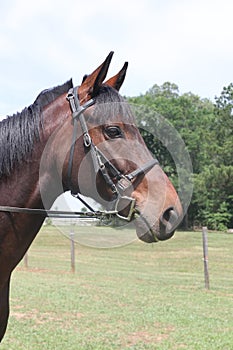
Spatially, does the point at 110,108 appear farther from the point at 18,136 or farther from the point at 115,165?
the point at 18,136

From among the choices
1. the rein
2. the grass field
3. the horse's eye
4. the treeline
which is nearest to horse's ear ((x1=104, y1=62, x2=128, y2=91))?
the rein

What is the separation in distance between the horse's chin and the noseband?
0.07 m

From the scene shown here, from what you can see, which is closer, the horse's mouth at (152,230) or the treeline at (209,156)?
the horse's mouth at (152,230)

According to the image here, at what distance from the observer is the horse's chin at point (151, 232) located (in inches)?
88.4

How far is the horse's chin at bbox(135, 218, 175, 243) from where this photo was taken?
224 centimetres

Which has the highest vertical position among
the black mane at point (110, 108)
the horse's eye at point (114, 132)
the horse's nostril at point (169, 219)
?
the black mane at point (110, 108)

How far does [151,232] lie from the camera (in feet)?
7.43

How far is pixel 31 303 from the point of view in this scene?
27.8ft

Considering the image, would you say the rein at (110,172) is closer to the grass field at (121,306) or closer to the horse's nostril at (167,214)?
the horse's nostril at (167,214)

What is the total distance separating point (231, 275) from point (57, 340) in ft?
27.1

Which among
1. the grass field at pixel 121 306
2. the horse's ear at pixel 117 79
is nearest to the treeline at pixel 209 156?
the grass field at pixel 121 306

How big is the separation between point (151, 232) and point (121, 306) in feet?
21.6

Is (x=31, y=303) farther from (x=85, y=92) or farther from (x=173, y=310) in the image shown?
(x=85, y=92)

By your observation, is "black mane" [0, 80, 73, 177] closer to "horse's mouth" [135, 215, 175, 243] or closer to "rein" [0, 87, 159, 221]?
"rein" [0, 87, 159, 221]
